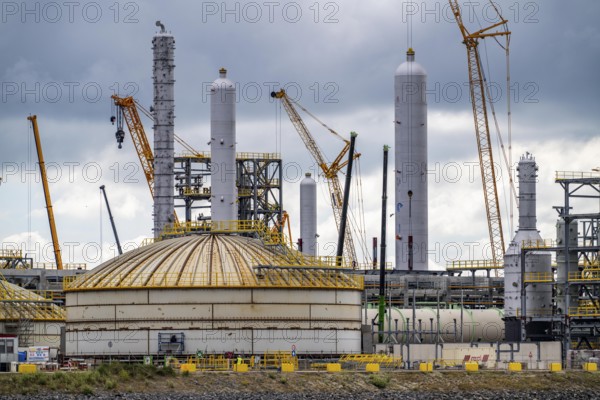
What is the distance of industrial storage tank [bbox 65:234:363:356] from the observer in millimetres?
121812

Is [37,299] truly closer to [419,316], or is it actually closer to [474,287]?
[419,316]

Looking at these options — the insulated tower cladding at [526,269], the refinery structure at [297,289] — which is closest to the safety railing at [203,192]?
the refinery structure at [297,289]

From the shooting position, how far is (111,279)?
125 m

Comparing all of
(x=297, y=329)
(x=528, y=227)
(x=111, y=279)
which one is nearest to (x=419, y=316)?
(x=528, y=227)

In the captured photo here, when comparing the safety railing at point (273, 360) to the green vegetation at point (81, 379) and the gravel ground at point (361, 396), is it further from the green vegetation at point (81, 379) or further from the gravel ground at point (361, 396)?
the gravel ground at point (361, 396)

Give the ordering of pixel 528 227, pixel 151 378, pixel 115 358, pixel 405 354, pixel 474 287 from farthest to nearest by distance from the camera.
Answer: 1. pixel 474 287
2. pixel 528 227
3. pixel 405 354
4. pixel 115 358
5. pixel 151 378

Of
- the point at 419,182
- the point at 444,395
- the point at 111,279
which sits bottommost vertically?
the point at 444,395

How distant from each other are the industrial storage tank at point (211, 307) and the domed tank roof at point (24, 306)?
19522 millimetres

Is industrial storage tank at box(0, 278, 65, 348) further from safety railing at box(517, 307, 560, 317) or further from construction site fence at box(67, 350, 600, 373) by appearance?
safety railing at box(517, 307, 560, 317)

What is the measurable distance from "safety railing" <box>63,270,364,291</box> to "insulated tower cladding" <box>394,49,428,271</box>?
45793 mm

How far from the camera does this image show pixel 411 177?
173 metres

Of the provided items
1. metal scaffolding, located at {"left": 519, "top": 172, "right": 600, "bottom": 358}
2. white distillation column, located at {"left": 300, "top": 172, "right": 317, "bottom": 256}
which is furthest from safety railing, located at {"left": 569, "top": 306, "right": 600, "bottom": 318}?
white distillation column, located at {"left": 300, "top": 172, "right": 317, "bottom": 256}

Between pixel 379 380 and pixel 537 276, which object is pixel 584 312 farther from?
pixel 379 380

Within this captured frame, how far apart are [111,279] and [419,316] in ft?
109
